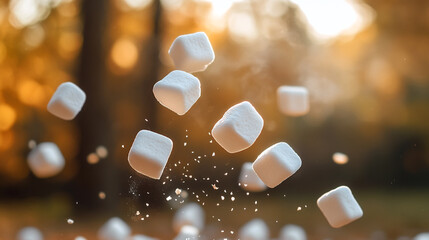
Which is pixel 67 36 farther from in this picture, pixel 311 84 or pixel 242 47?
pixel 311 84

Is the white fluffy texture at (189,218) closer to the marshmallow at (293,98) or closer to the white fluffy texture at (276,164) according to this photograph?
the marshmallow at (293,98)

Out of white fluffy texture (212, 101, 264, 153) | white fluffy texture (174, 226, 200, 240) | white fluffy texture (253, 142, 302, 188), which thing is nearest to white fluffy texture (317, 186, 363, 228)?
white fluffy texture (253, 142, 302, 188)

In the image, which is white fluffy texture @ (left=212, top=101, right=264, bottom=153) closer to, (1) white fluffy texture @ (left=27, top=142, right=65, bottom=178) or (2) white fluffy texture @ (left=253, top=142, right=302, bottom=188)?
(2) white fluffy texture @ (left=253, top=142, right=302, bottom=188)

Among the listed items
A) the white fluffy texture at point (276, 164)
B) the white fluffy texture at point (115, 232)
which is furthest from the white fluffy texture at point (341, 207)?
the white fluffy texture at point (115, 232)

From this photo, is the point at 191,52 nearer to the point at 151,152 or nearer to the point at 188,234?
the point at 151,152

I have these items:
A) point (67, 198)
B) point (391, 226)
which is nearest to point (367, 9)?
point (391, 226)

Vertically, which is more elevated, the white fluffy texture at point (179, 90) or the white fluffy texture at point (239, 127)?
the white fluffy texture at point (179, 90)
